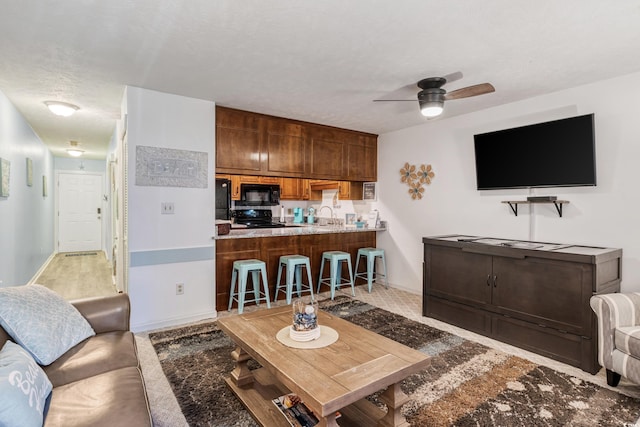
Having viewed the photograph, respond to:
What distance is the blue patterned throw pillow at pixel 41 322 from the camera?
5.42ft

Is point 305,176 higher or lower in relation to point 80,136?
lower

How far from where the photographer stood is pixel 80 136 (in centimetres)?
577

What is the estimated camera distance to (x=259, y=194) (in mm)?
5637

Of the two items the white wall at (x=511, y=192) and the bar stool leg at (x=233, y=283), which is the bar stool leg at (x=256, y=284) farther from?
the white wall at (x=511, y=192)

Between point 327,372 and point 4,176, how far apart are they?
4.10m

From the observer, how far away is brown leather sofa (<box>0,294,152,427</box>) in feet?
4.24

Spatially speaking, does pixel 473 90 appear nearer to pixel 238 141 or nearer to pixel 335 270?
pixel 238 141

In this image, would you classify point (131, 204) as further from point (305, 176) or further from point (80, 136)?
point (80, 136)

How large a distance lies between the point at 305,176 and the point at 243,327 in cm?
285

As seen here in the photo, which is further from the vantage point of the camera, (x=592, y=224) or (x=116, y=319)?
(x=592, y=224)

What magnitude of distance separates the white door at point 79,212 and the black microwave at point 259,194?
17.3ft

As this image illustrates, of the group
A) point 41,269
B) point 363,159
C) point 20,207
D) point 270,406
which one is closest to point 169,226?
point 270,406

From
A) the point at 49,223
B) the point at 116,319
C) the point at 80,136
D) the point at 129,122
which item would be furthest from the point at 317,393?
the point at 49,223

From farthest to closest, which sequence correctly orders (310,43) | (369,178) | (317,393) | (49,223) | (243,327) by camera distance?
(49,223) → (369,178) → (310,43) → (243,327) → (317,393)
